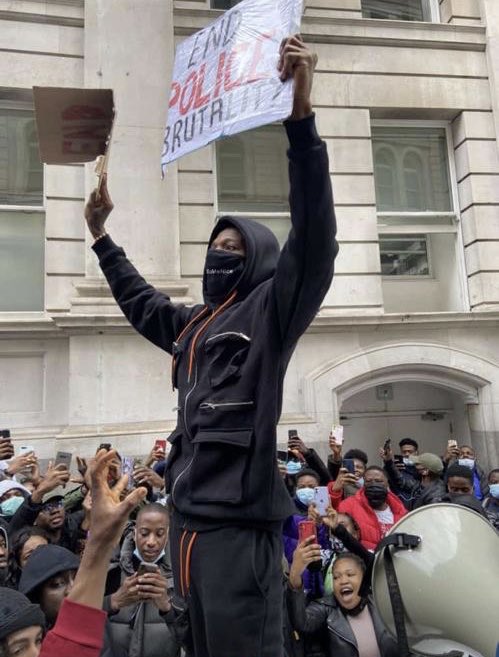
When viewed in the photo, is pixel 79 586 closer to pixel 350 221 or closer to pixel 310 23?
pixel 350 221

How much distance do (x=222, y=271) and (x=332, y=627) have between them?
2912 mm

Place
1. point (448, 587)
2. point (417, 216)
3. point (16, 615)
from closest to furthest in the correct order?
point (16, 615), point (448, 587), point (417, 216)

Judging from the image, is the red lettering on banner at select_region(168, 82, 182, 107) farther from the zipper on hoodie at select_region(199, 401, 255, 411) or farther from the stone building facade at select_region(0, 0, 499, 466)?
the stone building facade at select_region(0, 0, 499, 466)

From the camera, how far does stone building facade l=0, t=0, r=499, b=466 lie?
7941 mm

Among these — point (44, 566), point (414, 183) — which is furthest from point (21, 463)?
point (414, 183)

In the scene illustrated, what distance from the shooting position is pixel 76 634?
1.26m

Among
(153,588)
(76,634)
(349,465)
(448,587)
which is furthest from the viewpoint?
(349,465)

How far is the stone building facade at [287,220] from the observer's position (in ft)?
26.1

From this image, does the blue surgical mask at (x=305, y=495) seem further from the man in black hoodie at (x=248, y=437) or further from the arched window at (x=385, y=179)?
the arched window at (x=385, y=179)

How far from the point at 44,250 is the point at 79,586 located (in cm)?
782

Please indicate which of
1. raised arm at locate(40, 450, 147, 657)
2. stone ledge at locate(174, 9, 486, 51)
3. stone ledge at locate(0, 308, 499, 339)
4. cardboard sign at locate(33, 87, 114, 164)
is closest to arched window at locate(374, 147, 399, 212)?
stone ledge at locate(174, 9, 486, 51)

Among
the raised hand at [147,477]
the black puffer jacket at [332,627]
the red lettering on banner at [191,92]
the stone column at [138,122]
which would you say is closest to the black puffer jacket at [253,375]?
the red lettering on banner at [191,92]

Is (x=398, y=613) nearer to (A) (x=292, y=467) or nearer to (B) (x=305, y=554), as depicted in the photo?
(B) (x=305, y=554)

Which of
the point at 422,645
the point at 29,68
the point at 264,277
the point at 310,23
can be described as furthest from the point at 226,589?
the point at 310,23
